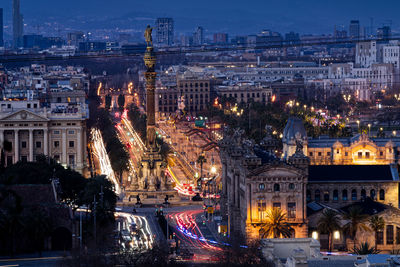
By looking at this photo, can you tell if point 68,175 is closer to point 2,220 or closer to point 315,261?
point 2,220

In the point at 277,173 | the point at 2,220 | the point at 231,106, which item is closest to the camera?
the point at 2,220

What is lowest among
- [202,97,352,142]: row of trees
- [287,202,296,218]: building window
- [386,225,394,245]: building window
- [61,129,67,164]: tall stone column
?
[386,225,394,245]: building window

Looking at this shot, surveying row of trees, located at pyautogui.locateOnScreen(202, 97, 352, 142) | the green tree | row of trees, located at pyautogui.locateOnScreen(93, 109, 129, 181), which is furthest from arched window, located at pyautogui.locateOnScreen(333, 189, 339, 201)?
row of trees, located at pyautogui.locateOnScreen(202, 97, 352, 142)

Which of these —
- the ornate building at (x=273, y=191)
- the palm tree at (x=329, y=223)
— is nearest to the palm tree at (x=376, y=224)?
the palm tree at (x=329, y=223)

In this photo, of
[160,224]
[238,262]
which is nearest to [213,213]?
[160,224]

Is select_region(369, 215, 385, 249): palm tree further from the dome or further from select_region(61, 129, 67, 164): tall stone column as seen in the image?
select_region(61, 129, 67, 164): tall stone column

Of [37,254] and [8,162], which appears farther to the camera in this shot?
[8,162]

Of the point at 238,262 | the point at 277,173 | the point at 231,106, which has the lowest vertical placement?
the point at 238,262
